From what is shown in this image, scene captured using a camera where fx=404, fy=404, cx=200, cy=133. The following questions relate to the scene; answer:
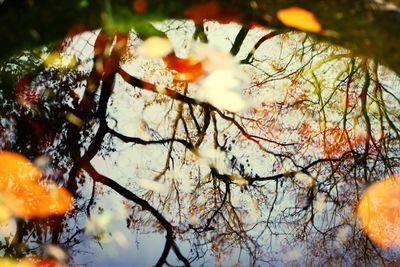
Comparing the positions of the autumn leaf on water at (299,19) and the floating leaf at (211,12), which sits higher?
the floating leaf at (211,12)

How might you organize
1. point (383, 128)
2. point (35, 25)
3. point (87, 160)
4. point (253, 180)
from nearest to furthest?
point (35, 25), point (87, 160), point (383, 128), point (253, 180)

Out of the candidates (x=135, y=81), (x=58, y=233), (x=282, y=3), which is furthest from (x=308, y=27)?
(x=58, y=233)

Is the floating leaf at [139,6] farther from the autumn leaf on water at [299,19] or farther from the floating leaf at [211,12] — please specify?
the autumn leaf on water at [299,19]

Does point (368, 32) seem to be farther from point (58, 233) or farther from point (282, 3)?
point (58, 233)

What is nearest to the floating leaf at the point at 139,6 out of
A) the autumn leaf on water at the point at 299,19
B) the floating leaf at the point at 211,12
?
the floating leaf at the point at 211,12

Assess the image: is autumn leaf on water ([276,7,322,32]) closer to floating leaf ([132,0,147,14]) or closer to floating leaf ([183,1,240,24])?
floating leaf ([183,1,240,24])

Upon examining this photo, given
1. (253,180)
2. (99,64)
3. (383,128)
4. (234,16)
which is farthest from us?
(253,180)

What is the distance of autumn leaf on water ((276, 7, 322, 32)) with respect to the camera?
84.4 inches

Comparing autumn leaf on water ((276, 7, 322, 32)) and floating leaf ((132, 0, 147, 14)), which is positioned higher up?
floating leaf ((132, 0, 147, 14))

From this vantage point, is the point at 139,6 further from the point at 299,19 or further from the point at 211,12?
the point at 299,19

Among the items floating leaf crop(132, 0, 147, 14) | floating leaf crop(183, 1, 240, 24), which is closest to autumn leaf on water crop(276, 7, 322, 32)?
floating leaf crop(183, 1, 240, 24)

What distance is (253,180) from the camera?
8.41 metres

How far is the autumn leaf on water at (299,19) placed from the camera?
2.14 metres

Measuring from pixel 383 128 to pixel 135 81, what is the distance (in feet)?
15.9
